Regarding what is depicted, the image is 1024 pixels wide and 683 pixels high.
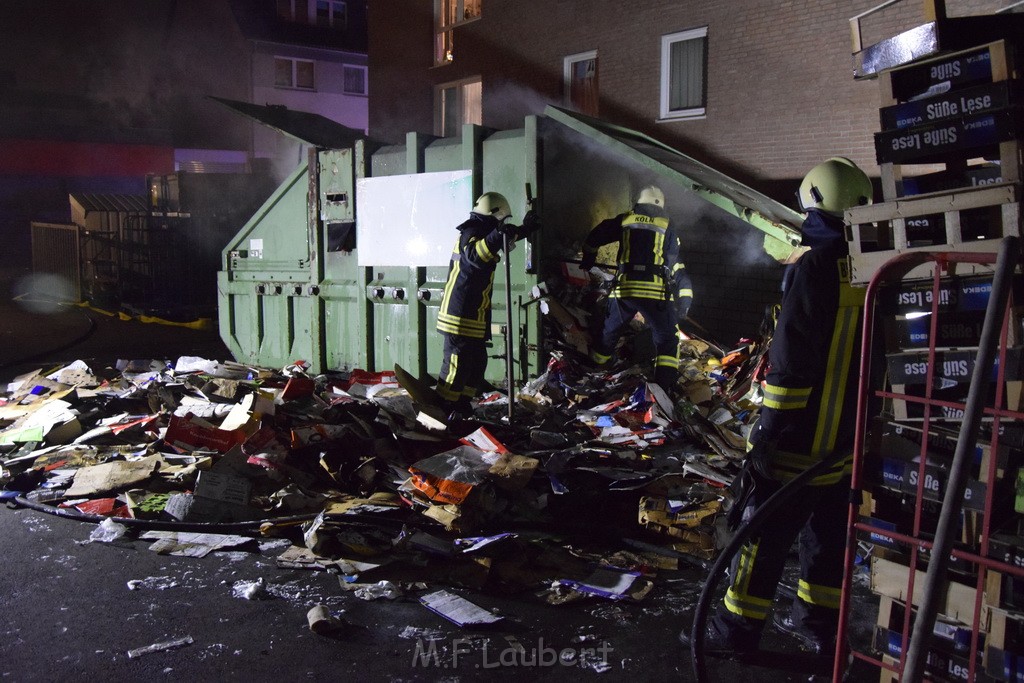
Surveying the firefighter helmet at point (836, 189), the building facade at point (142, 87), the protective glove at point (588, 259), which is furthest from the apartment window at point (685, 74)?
the building facade at point (142, 87)

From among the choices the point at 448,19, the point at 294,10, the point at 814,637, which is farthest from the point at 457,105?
the point at 294,10

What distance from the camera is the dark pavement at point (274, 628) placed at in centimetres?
308

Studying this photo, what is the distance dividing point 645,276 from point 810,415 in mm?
3676

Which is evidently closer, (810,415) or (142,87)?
(810,415)

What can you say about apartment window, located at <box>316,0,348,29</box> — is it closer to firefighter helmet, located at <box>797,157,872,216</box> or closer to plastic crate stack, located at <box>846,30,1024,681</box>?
firefighter helmet, located at <box>797,157,872,216</box>

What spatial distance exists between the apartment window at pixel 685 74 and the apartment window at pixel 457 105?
4696 millimetres

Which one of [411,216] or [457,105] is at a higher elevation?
[457,105]

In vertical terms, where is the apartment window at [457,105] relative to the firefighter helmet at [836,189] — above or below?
above

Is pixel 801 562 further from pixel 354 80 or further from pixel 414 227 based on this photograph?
pixel 354 80

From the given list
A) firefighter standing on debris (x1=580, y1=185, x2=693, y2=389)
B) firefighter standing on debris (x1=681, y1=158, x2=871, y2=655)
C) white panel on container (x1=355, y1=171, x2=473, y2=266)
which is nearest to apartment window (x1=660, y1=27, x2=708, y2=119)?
firefighter standing on debris (x1=580, y1=185, x2=693, y2=389)

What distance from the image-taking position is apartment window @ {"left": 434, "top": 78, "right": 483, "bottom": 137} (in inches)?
601

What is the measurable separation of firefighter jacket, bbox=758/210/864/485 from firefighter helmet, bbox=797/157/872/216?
15 cm

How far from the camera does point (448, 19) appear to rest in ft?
51.3

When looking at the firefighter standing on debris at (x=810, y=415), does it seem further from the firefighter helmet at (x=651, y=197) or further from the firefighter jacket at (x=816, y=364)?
the firefighter helmet at (x=651, y=197)
